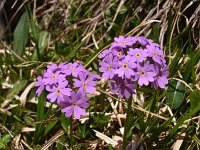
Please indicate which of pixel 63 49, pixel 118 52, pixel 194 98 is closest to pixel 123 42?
pixel 118 52

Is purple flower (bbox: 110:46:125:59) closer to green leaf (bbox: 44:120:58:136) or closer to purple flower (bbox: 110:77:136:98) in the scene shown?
purple flower (bbox: 110:77:136:98)

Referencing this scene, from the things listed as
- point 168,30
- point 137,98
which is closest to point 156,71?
point 137,98

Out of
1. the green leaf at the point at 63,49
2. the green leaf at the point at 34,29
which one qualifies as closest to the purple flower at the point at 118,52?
the green leaf at the point at 63,49

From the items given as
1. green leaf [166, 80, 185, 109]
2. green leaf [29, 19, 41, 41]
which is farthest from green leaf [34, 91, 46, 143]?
green leaf [29, 19, 41, 41]

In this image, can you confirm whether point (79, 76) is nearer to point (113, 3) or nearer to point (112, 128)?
point (112, 128)

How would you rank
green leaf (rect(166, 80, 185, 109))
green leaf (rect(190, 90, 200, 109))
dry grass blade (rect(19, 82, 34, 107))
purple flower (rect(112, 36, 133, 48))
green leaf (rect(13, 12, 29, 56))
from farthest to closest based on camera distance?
1. green leaf (rect(13, 12, 29, 56))
2. dry grass blade (rect(19, 82, 34, 107))
3. green leaf (rect(166, 80, 185, 109))
4. green leaf (rect(190, 90, 200, 109))
5. purple flower (rect(112, 36, 133, 48))

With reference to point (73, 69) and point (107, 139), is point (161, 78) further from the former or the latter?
point (107, 139)
